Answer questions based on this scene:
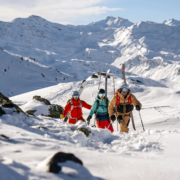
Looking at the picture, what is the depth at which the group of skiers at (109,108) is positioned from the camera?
7.30 m

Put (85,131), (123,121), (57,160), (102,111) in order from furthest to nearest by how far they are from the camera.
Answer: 1. (102,111)
2. (123,121)
3. (85,131)
4. (57,160)

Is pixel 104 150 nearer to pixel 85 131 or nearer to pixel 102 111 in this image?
pixel 85 131

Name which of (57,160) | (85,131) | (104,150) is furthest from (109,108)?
(57,160)

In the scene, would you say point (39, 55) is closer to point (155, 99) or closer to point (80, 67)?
point (80, 67)

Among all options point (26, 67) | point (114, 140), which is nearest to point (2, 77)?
point (26, 67)

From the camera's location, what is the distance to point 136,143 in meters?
4.67

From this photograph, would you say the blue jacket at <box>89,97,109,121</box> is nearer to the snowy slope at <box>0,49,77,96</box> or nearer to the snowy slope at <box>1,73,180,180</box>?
the snowy slope at <box>1,73,180,180</box>

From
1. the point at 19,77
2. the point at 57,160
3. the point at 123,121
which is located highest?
the point at 19,77

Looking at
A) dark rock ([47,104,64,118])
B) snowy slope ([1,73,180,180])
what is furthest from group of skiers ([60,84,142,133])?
dark rock ([47,104,64,118])

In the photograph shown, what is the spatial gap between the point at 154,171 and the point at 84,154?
3.88 ft

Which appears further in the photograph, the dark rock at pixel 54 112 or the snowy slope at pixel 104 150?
the dark rock at pixel 54 112

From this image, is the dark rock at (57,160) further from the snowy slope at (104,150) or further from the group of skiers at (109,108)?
the group of skiers at (109,108)

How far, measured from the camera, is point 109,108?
7.34 metres

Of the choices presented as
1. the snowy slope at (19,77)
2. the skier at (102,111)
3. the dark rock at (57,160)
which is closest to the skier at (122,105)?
the skier at (102,111)
